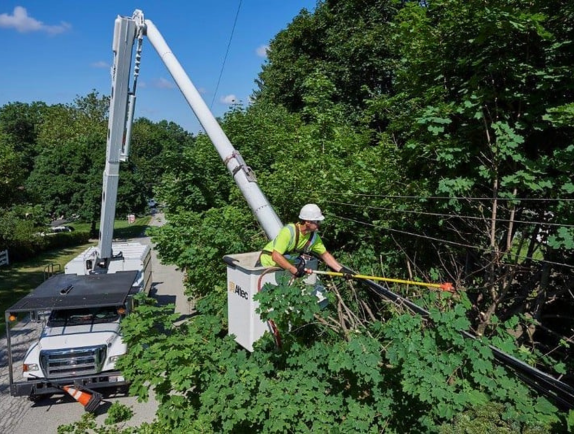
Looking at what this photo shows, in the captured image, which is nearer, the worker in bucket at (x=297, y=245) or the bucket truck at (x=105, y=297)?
the worker in bucket at (x=297, y=245)

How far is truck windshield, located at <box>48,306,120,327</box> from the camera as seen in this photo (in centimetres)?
905

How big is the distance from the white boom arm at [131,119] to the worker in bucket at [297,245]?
1.04m

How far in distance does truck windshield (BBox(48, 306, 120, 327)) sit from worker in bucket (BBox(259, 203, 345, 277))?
5606 mm

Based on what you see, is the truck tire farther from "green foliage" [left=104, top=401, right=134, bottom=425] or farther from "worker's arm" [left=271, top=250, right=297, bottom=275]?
"worker's arm" [left=271, top=250, right=297, bottom=275]

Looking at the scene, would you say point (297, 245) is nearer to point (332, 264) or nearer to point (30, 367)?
point (332, 264)

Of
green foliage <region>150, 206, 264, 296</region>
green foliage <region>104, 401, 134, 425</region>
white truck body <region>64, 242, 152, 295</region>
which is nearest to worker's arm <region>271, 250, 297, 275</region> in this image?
green foliage <region>104, 401, 134, 425</region>

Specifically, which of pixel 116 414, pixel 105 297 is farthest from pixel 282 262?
pixel 105 297

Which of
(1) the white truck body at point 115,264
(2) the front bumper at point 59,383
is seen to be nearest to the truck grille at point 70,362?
(2) the front bumper at point 59,383

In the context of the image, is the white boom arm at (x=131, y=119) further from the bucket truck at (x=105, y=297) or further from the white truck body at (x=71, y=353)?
the white truck body at (x=71, y=353)

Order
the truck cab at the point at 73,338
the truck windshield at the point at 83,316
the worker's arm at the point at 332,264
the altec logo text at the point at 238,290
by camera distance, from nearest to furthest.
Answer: the altec logo text at the point at 238,290 < the worker's arm at the point at 332,264 < the truck cab at the point at 73,338 < the truck windshield at the point at 83,316

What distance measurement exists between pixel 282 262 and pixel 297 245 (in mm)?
683

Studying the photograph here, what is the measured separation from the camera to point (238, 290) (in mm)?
4953

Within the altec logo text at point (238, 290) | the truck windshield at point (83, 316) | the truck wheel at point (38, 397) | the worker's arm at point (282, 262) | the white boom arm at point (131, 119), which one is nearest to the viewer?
the worker's arm at point (282, 262)

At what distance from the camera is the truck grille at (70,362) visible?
821 centimetres
